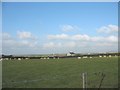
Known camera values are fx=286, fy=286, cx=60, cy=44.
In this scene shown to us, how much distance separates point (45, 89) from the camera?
20.7m

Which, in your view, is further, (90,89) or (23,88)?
(23,88)

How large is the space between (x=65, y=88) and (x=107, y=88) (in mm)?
3305

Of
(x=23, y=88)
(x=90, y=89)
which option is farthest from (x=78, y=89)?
(x=23, y=88)

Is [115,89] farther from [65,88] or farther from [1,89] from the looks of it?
[1,89]

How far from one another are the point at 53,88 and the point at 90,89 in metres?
3.15

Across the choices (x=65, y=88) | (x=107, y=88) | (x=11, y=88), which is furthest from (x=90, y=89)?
(x=11, y=88)

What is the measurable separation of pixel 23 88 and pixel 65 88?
3056mm

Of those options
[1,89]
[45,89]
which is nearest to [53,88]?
[45,89]

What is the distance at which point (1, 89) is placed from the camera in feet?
64.1

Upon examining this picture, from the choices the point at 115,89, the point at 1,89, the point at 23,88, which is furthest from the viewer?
the point at 23,88

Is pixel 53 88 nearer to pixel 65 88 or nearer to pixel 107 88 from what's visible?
pixel 65 88

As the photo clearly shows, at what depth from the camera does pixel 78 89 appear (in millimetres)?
19562

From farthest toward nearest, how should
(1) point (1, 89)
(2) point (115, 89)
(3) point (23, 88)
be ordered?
(3) point (23, 88)
(1) point (1, 89)
(2) point (115, 89)

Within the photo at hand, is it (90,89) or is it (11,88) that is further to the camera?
(11,88)
